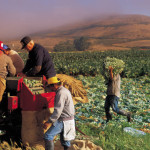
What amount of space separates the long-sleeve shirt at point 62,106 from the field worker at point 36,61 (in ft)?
4.61

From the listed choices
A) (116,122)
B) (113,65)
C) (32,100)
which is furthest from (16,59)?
(116,122)

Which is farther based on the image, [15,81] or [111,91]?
[111,91]

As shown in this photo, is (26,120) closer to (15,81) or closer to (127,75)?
(15,81)

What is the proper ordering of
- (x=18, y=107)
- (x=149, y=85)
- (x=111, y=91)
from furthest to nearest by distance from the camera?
(x=149, y=85) < (x=111, y=91) < (x=18, y=107)

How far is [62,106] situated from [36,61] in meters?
1.70

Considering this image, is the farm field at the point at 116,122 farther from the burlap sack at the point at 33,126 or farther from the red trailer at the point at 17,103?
the red trailer at the point at 17,103

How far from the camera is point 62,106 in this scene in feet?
12.0

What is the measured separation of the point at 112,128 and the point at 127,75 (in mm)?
12016

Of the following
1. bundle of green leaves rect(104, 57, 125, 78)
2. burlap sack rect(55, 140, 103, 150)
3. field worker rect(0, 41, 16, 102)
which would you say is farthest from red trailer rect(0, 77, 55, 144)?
bundle of green leaves rect(104, 57, 125, 78)

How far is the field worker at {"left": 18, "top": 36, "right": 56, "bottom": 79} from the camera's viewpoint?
495cm

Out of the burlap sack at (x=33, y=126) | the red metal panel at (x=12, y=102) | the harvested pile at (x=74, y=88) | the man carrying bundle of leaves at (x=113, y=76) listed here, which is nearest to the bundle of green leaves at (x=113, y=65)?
the man carrying bundle of leaves at (x=113, y=76)

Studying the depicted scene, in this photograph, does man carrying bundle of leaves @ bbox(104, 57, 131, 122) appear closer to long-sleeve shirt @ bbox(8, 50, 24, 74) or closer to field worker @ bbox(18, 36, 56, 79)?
field worker @ bbox(18, 36, 56, 79)

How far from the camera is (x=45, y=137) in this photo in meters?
3.81

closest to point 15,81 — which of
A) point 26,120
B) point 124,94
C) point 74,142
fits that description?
point 26,120
